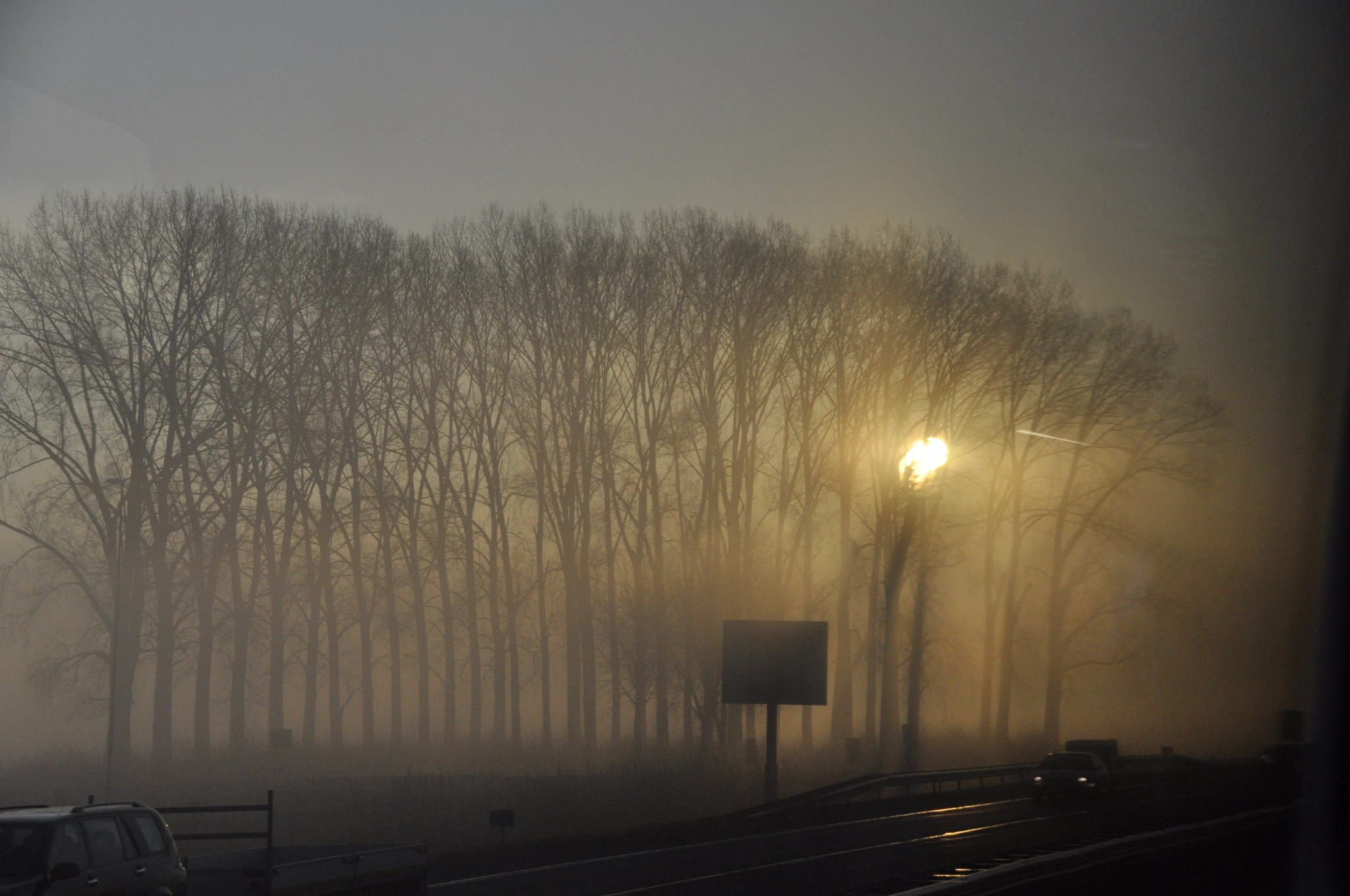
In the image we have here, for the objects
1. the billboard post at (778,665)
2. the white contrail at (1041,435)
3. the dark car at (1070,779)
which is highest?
the white contrail at (1041,435)

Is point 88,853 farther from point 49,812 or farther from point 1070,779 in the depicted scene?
point 1070,779

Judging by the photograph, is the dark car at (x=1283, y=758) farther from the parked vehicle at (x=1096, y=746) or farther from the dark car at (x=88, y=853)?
the dark car at (x=88, y=853)

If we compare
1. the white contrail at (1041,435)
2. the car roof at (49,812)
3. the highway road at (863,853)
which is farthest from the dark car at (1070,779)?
the car roof at (49,812)

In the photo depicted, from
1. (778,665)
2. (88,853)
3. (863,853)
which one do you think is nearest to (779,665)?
(778,665)

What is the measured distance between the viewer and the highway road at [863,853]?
18.9 meters

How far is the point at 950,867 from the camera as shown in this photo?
20.1m

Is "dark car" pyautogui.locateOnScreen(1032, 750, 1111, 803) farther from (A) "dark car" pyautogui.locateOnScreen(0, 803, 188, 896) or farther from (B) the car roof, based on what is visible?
(B) the car roof

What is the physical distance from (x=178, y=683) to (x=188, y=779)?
7.39 m

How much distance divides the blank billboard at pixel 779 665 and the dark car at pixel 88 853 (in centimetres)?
2904

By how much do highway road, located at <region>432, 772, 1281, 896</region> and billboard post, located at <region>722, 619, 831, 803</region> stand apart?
6915 mm

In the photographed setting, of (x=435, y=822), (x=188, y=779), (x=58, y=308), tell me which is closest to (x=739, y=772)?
(x=435, y=822)

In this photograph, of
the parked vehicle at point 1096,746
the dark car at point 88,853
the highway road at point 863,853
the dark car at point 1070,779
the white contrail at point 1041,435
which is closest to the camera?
the dark car at point 88,853

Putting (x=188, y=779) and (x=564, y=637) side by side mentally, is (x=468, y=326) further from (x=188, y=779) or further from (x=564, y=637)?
(x=188, y=779)

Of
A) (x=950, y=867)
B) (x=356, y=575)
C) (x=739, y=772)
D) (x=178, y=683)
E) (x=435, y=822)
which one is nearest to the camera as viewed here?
(x=950, y=867)
